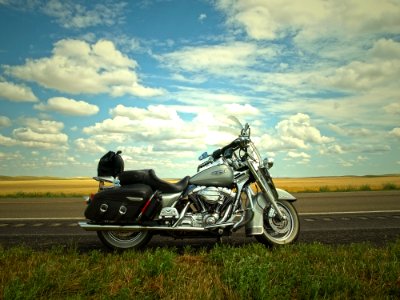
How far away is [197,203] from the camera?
6.07 m

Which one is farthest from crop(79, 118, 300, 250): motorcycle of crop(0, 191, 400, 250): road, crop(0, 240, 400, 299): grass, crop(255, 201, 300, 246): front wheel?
crop(0, 191, 400, 250): road

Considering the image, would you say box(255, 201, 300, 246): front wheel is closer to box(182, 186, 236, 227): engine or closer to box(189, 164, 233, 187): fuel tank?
box(182, 186, 236, 227): engine

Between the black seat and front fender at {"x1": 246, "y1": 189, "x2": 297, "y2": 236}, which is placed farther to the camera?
front fender at {"x1": 246, "y1": 189, "x2": 297, "y2": 236}

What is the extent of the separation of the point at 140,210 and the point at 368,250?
11.4 feet

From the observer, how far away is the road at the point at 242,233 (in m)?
7.30

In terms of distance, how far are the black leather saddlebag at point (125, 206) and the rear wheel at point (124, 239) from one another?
1.14 feet

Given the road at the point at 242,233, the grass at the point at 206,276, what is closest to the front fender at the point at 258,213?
the grass at the point at 206,276

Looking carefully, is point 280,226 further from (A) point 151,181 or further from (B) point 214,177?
(A) point 151,181

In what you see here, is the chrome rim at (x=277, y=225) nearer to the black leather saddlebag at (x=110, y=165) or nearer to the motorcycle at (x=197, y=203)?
the motorcycle at (x=197, y=203)

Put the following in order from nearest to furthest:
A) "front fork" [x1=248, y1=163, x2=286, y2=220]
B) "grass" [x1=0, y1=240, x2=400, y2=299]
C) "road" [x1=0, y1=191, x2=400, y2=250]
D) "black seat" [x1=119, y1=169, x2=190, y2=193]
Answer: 1. "grass" [x1=0, y1=240, x2=400, y2=299]
2. "black seat" [x1=119, y1=169, x2=190, y2=193]
3. "front fork" [x1=248, y1=163, x2=286, y2=220]
4. "road" [x1=0, y1=191, x2=400, y2=250]

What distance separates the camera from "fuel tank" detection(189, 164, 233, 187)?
6.12 m

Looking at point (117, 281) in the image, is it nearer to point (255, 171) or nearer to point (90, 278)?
point (90, 278)

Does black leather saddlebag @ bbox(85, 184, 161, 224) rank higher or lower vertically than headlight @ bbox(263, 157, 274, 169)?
lower

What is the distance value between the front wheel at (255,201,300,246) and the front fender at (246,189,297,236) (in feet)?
0.39
